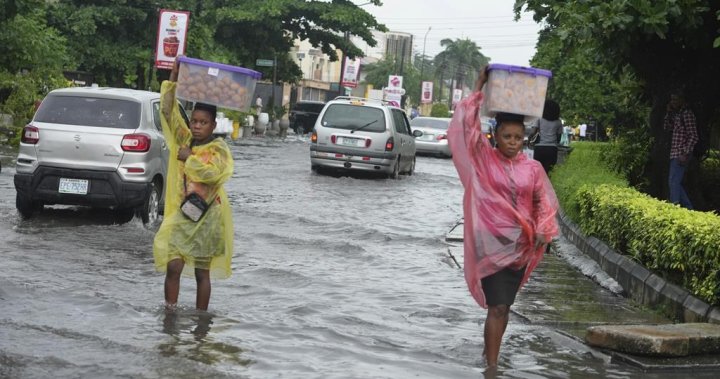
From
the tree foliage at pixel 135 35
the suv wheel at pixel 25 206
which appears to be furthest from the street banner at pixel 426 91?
the suv wheel at pixel 25 206

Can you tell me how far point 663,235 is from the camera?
9.36 meters

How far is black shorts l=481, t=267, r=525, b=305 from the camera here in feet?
22.5

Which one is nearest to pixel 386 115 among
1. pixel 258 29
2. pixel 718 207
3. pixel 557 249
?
pixel 718 207

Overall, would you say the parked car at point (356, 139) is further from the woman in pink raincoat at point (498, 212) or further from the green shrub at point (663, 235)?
the woman in pink raincoat at point (498, 212)

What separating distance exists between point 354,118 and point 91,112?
11.4m

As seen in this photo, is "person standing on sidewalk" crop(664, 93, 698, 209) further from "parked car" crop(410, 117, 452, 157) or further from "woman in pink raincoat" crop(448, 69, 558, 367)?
"parked car" crop(410, 117, 452, 157)

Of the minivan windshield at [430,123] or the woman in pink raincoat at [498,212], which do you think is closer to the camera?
the woman in pink raincoat at [498,212]

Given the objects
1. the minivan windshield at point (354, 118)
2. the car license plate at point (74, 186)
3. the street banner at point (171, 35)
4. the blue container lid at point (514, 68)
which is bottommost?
the car license plate at point (74, 186)

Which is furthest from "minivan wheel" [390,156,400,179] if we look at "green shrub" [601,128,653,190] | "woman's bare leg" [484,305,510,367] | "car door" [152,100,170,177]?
"woman's bare leg" [484,305,510,367]

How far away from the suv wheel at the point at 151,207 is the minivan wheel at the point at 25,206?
1.20m

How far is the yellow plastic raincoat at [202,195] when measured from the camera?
7898 millimetres

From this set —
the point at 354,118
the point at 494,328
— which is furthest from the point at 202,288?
the point at 354,118

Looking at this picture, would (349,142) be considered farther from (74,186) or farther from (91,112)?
(74,186)

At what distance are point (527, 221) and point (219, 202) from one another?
2265 millimetres
